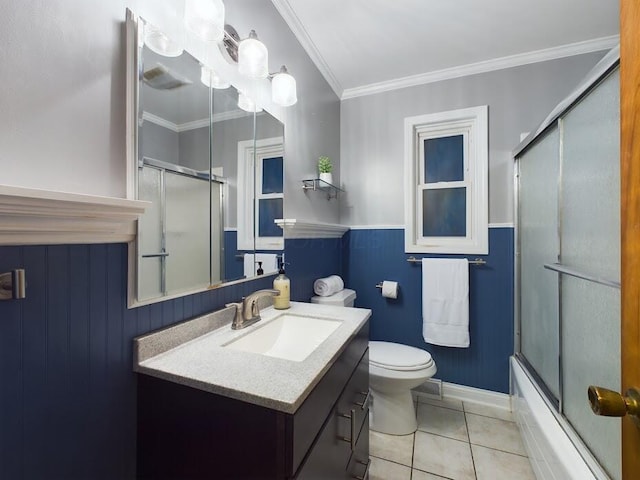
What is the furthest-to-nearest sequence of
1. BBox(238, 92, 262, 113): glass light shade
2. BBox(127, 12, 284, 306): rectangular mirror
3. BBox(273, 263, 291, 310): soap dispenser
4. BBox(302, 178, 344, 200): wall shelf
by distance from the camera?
BBox(302, 178, 344, 200): wall shelf → BBox(273, 263, 291, 310): soap dispenser → BBox(238, 92, 262, 113): glass light shade → BBox(127, 12, 284, 306): rectangular mirror

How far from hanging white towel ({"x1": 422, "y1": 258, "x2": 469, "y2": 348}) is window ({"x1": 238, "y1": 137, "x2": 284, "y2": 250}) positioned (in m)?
1.21

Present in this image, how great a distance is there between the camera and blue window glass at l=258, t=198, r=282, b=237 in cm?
143

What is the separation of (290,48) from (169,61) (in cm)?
100

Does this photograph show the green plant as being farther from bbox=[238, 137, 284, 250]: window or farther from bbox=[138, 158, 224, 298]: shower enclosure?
bbox=[138, 158, 224, 298]: shower enclosure

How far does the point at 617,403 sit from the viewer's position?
461mm

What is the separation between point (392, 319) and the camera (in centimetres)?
234

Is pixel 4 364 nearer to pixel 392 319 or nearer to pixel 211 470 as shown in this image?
pixel 211 470

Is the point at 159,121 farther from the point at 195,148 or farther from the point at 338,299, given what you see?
the point at 338,299

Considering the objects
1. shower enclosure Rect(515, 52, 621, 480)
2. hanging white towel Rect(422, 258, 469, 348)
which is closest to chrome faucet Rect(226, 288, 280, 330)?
shower enclosure Rect(515, 52, 621, 480)

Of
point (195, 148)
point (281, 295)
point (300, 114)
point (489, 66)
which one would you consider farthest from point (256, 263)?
point (489, 66)

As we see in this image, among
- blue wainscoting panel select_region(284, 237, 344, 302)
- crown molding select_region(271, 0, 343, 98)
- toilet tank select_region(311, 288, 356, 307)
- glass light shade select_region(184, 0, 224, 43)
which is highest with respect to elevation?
crown molding select_region(271, 0, 343, 98)

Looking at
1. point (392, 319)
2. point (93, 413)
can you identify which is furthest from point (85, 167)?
point (392, 319)

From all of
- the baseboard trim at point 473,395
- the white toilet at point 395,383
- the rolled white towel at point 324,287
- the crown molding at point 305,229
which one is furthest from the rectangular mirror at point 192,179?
the baseboard trim at point 473,395

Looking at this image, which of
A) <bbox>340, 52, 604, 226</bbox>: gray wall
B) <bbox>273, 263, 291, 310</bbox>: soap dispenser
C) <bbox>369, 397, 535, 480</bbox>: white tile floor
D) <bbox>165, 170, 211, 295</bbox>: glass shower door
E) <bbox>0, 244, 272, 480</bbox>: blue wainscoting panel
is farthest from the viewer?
<bbox>340, 52, 604, 226</bbox>: gray wall
